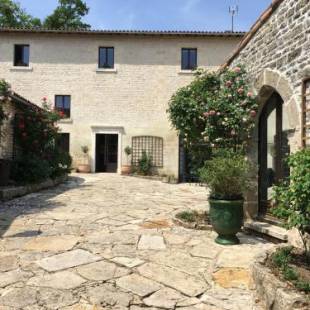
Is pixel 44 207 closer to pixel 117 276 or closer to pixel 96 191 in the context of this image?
pixel 96 191

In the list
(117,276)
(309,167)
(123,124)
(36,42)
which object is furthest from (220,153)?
(36,42)

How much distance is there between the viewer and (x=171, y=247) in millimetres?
4746

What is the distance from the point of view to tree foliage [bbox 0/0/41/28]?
22.9 m

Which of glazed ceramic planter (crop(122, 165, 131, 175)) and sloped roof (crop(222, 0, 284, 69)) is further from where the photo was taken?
glazed ceramic planter (crop(122, 165, 131, 175))

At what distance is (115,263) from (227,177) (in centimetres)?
206

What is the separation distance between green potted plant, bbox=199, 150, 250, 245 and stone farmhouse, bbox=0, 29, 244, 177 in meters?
11.2

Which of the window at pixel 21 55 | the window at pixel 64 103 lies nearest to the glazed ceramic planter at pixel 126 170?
the window at pixel 64 103

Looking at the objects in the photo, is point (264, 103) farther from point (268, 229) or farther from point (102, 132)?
point (102, 132)

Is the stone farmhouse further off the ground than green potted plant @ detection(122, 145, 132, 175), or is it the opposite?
the stone farmhouse

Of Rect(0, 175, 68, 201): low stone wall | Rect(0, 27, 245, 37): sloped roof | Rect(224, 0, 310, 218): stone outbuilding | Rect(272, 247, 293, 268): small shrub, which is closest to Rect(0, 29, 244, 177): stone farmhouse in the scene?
Rect(0, 27, 245, 37): sloped roof

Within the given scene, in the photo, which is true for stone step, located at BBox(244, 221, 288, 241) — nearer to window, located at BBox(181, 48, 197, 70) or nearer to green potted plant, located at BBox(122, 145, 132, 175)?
green potted plant, located at BBox(122, 145, 132, 175)

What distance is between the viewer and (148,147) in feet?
53.8

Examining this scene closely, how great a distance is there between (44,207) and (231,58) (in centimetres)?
529

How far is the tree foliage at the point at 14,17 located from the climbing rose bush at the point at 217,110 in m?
21.3
